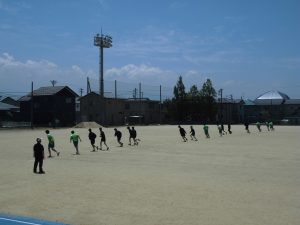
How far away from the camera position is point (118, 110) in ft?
271

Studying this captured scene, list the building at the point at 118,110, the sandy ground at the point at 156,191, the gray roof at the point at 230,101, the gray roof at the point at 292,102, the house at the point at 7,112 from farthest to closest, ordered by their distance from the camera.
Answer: the gray roof at the point at 230,101 → the gray roof at the point at 292,102 → the building at the point at 118,110 → the house at the point at 7,112 → the sandy ground at the point at 156,191

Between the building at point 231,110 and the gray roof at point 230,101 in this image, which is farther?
the gray roof at point 230,101

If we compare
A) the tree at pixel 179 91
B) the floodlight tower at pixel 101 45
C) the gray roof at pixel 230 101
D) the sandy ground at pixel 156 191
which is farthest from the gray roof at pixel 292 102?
the sandy ground at pixel 156 191

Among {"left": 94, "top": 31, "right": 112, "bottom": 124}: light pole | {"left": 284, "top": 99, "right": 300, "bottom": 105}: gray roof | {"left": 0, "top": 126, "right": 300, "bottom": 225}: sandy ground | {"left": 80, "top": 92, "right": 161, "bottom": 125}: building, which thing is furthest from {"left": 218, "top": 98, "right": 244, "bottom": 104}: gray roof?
{"left": 0, "top": 126, "right": 300, "bottom": 225}: sandy ground

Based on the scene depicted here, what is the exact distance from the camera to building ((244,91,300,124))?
3873 inches

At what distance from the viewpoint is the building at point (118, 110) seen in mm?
77812

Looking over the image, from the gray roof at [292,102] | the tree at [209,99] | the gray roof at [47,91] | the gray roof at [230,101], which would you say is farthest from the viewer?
the gray roof at [230,101]

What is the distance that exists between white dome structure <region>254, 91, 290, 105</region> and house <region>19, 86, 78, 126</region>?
5265 centimetres

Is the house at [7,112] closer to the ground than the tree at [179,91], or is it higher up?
closer to the ground

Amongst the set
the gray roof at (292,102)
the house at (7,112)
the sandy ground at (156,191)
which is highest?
the gray roof at (292,102)

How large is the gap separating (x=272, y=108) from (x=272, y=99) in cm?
358

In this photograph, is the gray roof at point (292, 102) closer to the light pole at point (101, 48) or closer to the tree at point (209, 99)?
the tree at point (209, 99)

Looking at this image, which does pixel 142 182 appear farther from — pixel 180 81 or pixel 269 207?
pixel 180 81

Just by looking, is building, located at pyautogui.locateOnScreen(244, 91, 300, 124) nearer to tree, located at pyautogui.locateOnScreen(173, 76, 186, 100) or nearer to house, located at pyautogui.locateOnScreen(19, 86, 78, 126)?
tree, located at pyautogui.locateOnScreen(173, 76, 186, 100)
